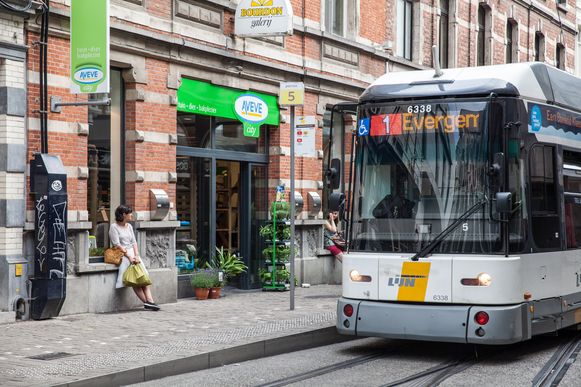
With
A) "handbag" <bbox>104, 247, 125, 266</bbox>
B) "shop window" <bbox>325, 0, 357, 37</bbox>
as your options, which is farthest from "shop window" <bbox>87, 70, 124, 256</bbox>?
"shop window" <bbox>325, 0, 357, 37</bbox>

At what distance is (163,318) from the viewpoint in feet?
45.2

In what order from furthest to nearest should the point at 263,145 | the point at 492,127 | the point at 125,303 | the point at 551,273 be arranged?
the point at 263,145 < the point at 125,303 < the point at 551,273 < the point at 492,127

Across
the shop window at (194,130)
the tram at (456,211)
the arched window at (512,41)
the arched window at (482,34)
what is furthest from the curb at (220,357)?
the arched window at (512,41)

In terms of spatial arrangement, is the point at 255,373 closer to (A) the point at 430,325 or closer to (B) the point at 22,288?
(A) the point at 430,325

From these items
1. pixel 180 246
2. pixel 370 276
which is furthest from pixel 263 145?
pixel 370 276

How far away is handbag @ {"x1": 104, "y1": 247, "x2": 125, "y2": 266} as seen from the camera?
48.0ft

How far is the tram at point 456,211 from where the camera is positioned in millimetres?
10508

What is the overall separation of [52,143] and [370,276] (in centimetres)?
523

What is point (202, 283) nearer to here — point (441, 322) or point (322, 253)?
point (322, 253)

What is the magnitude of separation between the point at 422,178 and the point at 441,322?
1608mm

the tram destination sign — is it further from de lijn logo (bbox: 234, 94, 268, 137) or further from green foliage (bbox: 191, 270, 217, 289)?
de lijn logo (bbox: 234, 94, 268, 137)

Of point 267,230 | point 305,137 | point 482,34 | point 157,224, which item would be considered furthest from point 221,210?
point 482,34

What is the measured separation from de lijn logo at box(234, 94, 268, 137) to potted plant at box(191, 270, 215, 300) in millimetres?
3164

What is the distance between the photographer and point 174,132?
16.2 meters
